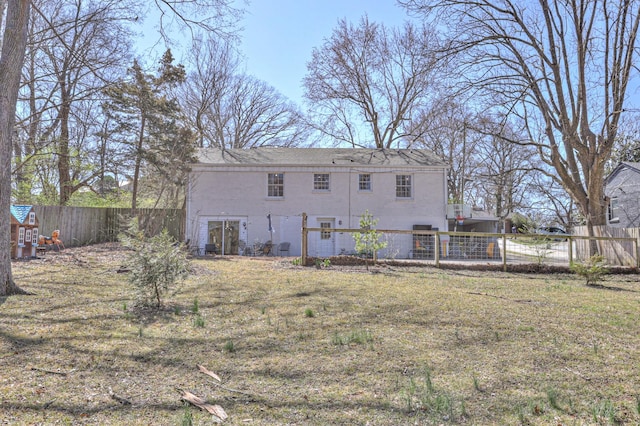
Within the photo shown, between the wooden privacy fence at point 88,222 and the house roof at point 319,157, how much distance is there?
3.97m

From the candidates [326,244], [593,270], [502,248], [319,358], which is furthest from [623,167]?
[319,358]

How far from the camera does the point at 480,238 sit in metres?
14.6

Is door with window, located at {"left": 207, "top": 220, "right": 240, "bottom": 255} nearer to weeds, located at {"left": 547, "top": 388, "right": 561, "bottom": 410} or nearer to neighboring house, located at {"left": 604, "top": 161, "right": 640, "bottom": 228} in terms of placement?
weeds, located at {"left": 547, "top": 388, "right": 561, "bottom": 410}

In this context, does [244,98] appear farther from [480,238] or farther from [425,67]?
[480,238]

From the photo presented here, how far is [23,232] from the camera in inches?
428

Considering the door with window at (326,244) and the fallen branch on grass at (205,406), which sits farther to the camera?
the door with window at (326,244)

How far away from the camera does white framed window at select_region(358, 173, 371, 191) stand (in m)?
20.5

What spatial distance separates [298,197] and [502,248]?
10.3 m

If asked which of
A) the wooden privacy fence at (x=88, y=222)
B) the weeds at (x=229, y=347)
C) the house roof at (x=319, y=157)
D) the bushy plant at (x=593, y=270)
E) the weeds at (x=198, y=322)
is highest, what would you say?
the house roof at (x=319, y=157)

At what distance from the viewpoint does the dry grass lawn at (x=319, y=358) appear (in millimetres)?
2713

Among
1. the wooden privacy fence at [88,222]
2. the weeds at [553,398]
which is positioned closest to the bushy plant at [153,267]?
the weeds at [553,398]

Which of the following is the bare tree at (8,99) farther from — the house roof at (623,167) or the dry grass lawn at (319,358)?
the house roof at (623,167)

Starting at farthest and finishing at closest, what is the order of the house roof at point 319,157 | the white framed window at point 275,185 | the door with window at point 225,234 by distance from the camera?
the house roof at point 319,157, the white framed window at point 275,185, the door with window at point 225,234

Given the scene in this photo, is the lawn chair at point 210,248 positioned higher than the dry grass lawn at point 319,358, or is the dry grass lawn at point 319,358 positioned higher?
the lawn chair at point 210,248
